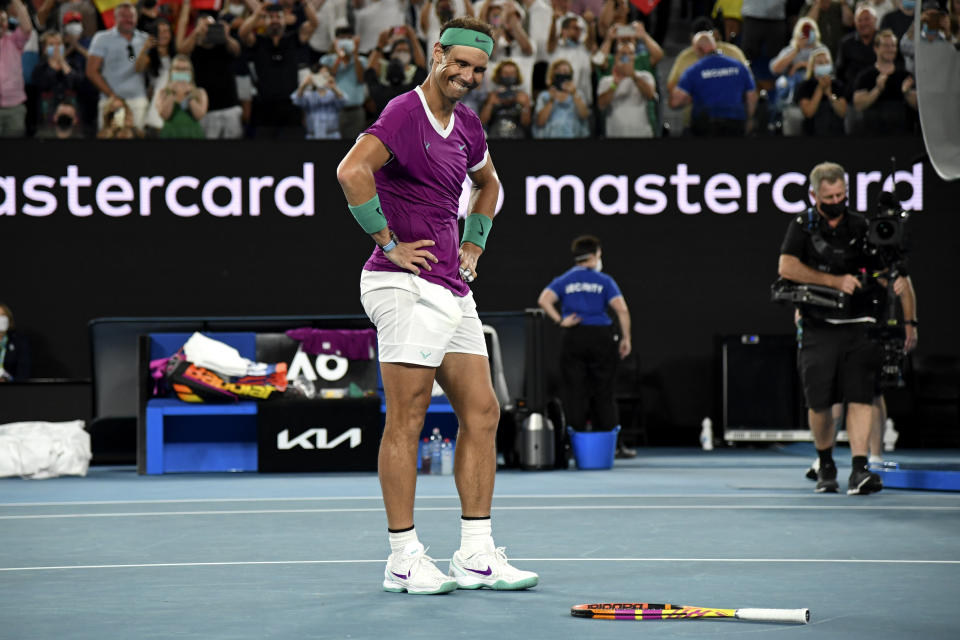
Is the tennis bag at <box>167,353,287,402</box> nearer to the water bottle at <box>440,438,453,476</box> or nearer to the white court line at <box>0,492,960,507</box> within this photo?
the water bottle at <box>440,438,453,476</box>

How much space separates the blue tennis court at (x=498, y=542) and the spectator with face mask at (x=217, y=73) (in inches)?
209

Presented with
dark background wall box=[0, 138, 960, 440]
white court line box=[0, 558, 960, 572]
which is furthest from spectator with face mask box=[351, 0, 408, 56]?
white court line box=[0, 558, 960, 572]

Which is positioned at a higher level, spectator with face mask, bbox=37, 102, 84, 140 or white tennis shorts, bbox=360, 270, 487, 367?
spectator with face mask, bbox=37, 102, 84, 140

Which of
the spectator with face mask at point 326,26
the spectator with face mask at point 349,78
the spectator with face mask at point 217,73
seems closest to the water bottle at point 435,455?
the spectator with face mask at point 349,78

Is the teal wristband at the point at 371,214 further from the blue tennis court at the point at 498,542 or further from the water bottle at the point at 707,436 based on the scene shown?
the water bottle at the point at 707,436

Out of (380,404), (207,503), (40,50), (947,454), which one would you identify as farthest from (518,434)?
(40,50)

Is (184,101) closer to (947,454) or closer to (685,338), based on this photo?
(685,338)

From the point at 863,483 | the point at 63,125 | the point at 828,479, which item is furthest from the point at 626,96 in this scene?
the point at 863,483

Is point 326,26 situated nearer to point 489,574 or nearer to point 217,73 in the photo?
point 217,73

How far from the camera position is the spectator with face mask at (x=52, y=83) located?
13258mm

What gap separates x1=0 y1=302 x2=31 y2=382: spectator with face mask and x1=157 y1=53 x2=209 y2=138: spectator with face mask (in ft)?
7.67

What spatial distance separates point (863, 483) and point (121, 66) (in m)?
8.84

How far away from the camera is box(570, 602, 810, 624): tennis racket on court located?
3.77 m

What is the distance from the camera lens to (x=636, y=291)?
13766 mm
